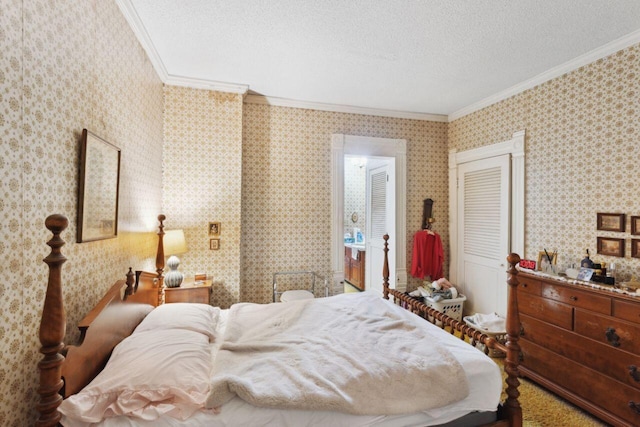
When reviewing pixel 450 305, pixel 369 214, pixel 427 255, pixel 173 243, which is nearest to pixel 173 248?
pixel 173 243

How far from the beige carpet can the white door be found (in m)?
1.93

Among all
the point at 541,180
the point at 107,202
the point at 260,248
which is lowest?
the point at 260,248

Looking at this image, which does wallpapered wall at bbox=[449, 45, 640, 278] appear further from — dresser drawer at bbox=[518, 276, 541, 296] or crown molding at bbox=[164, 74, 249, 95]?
crown molding at bbox=[164, 74, 249, 95]

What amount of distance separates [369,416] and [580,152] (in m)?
2.90

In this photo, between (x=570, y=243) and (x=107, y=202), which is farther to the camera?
(x=570, y=243)

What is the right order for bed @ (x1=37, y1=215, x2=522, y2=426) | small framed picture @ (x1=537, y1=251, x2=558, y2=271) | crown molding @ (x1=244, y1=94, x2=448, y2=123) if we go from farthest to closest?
crown molding @ (x1=244, y1=94, x2=448, y2=123)
small framed picture @ (x1=537, y1=251, x2=558, y2=271)
bed @ (x1=37, y1=215, x2=522, y2=426)

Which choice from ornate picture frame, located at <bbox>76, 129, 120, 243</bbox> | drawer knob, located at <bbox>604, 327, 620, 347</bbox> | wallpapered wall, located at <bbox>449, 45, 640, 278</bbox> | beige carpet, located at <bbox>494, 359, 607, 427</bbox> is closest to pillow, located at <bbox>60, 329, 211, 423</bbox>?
ornate picture frame, located at <bbox>76, 129, 120, 243</bbox>

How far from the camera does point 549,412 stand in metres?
2.30

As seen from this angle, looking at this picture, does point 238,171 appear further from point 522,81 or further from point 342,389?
point 522,81

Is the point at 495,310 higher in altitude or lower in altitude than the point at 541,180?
lower

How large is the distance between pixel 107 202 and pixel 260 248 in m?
2.02

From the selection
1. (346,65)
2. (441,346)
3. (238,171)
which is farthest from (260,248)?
(441,346)

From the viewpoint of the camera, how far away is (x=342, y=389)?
1408 millimetres

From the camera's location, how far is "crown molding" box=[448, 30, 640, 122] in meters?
2.38
